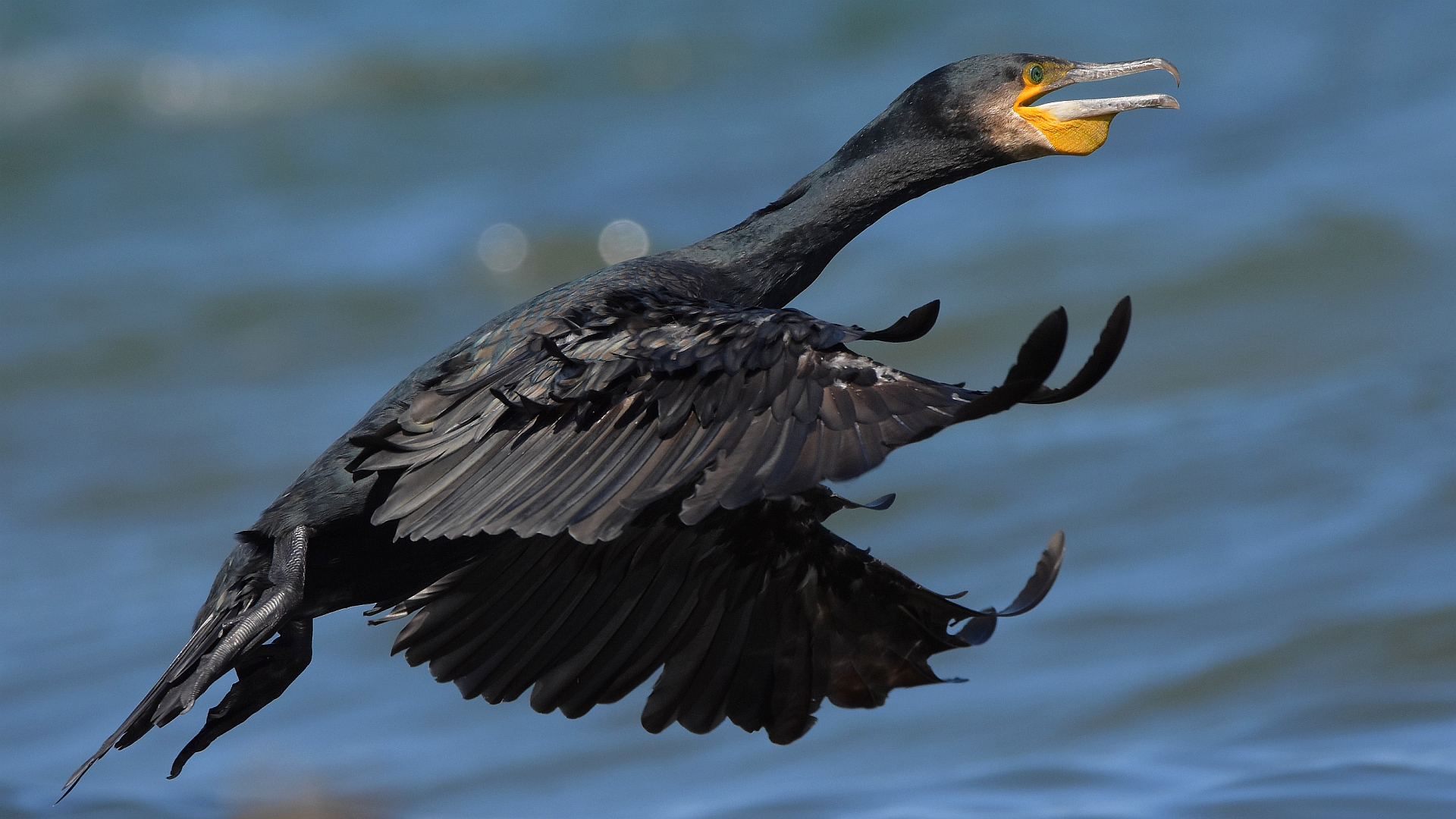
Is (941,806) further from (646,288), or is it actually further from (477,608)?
(646,288)

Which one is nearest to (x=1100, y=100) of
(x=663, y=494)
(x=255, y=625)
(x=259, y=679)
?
(x=663, y=494)

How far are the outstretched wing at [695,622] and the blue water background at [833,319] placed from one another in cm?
179

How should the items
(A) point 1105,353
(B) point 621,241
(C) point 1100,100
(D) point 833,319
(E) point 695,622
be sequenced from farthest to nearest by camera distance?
1. (B) point 621,241
2. (D) point 833,319
3. (C) point 1100,100
4. (E) point 695,622
5. (A) point 1105,353

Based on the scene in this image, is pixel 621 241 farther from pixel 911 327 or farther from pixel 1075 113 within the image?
pixel 911 327

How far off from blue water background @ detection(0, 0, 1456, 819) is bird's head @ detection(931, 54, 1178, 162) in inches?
97.0

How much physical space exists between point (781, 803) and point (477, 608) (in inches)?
85.9

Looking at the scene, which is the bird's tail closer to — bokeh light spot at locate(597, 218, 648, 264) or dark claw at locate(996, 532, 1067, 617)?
dark claw at locate(996, 532, 1067, 617)

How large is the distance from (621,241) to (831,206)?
383 inches

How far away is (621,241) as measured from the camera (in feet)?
50.1

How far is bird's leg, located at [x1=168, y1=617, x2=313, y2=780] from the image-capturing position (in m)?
5.30

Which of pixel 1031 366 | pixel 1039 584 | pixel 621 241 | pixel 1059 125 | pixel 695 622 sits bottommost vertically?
pixel 1039 584

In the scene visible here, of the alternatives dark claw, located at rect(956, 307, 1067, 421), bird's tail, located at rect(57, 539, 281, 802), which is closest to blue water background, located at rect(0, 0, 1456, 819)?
bird's tail, located at rect(57, 539, 281, 802)

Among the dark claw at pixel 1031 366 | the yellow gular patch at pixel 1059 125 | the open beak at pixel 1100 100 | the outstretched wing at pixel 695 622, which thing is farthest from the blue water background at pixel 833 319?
the dark claw at pixel 1031 366

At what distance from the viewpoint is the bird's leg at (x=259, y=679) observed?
5.30m
